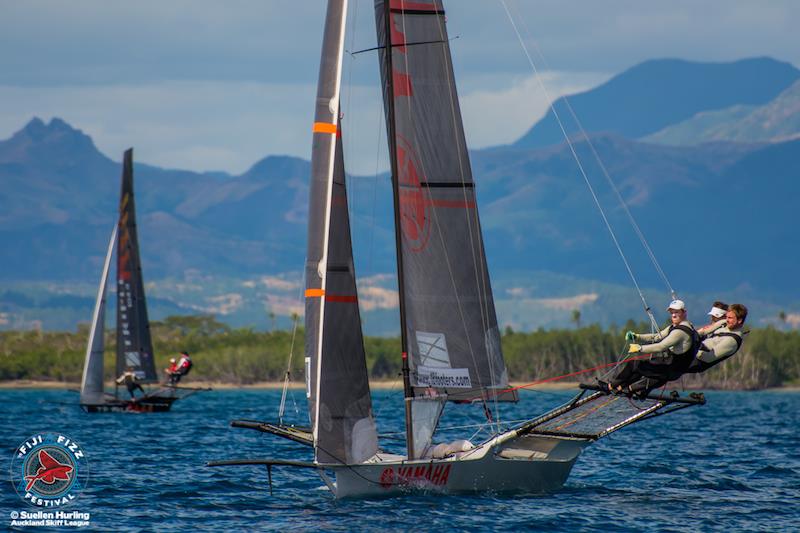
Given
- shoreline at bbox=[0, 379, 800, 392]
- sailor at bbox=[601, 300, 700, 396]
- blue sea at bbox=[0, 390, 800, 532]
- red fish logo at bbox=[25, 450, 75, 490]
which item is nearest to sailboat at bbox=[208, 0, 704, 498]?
blue sea at bbox=[0, 390, 800, 532]

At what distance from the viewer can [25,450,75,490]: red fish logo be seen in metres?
30.3

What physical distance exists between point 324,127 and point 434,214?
3.16 metres

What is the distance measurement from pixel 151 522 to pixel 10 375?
86.5m

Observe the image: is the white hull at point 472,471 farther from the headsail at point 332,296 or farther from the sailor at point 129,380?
the sailor at point 129,380

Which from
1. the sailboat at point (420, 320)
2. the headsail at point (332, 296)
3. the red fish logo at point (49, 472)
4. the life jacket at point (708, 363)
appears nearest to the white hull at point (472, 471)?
the sailboat at point (420, 320)

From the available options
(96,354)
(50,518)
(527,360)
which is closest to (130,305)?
(96,354)

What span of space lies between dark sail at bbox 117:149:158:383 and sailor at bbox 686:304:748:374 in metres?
40.5

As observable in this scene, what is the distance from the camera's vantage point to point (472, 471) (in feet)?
92.5

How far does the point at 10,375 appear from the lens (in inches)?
4294

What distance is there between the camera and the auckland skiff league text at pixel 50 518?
25891 millimetres

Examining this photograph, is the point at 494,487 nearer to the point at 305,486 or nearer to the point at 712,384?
the point at 305,486

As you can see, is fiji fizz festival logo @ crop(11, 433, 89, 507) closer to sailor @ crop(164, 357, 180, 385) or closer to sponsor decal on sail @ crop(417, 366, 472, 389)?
sponsor decal on sail @ crop(417, 366, 472, 389)

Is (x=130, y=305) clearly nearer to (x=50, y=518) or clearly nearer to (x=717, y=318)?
(x=50, y=518)

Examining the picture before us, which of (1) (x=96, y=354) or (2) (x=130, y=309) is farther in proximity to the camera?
(2) (x=130, y=309)
